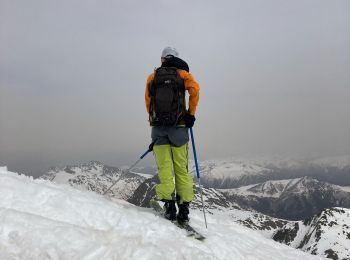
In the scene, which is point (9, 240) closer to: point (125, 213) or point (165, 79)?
point (125, 213)

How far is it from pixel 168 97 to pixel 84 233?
4579 mm

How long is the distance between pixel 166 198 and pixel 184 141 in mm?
1804

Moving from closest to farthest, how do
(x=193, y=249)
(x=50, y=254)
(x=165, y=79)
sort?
(x=50, y=254) → (x=193, y=249) → (x=165, y=79)

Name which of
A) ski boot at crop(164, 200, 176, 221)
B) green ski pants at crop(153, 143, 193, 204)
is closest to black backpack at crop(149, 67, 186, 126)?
green ski pants at crop(153, 143, 193, 204)

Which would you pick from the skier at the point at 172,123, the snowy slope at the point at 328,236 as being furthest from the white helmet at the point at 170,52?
the snowy slope at the point at 328,236

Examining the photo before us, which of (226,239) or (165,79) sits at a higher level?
(165,79)

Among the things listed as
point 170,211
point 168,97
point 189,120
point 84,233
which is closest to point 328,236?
point 170,211

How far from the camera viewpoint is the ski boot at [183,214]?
11305mm

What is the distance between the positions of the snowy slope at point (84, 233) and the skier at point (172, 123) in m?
0.98

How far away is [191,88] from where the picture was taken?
37.2 ft

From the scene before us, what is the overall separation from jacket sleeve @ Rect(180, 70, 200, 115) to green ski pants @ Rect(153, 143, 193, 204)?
51.6 inches

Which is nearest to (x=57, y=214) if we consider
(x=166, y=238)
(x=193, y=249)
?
(x=166, y=238)

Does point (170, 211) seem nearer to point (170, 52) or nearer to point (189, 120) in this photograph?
point (189, 120)

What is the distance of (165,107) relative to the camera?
11211mm
